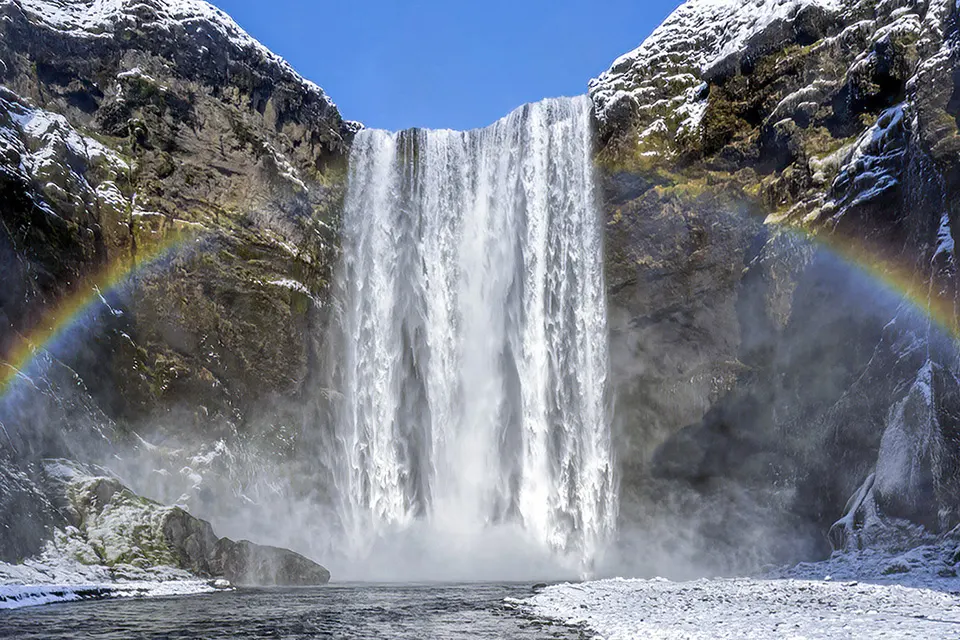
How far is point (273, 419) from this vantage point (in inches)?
1652

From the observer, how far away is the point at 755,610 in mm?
16812

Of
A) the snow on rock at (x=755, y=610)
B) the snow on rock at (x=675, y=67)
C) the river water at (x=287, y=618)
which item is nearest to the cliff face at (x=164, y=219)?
the river water at (x=287, y=618)

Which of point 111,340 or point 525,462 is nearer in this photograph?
point 111,340

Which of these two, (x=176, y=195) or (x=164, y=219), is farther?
(x=176, y=195)

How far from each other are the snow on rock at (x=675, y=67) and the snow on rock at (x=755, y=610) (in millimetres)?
28506

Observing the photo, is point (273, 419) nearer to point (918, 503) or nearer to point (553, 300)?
point (553, 300)

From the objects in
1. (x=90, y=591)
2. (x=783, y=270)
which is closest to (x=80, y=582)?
(x=90, y=591)

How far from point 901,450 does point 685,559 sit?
1425cm

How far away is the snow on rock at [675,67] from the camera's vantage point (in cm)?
4309

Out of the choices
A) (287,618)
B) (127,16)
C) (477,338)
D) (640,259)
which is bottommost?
(287,618)

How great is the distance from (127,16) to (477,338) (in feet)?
85.6

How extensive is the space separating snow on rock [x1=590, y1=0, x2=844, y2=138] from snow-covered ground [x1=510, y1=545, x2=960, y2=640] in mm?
26415

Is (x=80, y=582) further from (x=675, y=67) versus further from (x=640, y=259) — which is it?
(x=675, y=67)

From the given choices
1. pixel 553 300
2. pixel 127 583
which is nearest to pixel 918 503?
pixel 553 300
